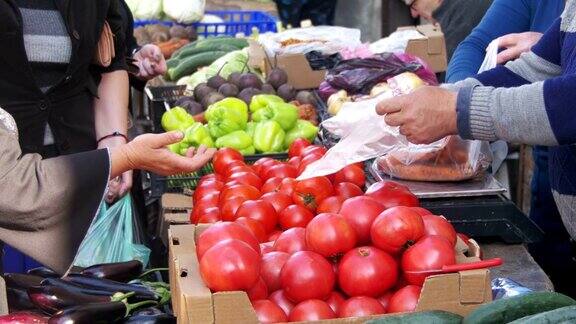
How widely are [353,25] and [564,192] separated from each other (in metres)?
6.45

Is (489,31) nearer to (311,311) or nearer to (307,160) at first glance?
(307,160)

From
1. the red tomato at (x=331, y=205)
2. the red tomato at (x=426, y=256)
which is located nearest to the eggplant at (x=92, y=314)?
the red tomato at (x=331, y=205)

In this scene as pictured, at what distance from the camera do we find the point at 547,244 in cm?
393

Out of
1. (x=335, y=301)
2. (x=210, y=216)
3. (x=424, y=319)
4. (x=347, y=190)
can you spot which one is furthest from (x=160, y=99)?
(x=424, y=319)

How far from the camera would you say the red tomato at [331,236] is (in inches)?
92.7

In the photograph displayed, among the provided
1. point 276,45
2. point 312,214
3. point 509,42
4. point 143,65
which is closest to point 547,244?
point 509,42

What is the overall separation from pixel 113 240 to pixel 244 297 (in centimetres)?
171

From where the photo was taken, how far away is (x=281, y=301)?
7.63 feet

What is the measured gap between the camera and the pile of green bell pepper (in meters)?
4.23

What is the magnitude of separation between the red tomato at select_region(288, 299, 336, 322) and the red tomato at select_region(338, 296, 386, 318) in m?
0.04

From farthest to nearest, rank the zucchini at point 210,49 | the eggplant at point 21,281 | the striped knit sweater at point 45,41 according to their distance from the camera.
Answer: the zucchini at point 210,49
the striped knit sweater at point 45,41
the eggplant at point 21,281

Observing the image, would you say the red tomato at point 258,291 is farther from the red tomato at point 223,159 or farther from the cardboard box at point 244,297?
the red tomato at point 223,159

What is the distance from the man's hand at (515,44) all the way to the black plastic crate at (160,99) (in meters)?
2.03

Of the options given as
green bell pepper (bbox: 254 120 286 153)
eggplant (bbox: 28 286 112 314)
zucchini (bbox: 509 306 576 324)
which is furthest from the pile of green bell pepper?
zucchini (bbox: 509 306 576 324)
